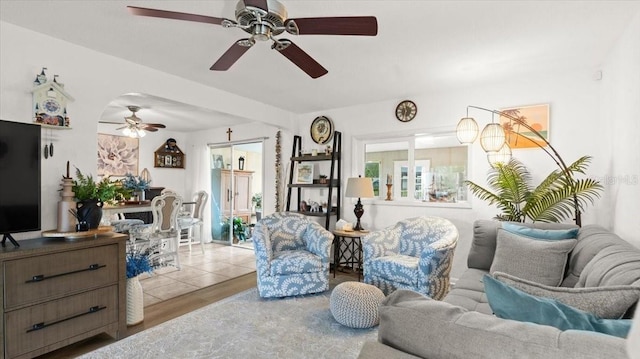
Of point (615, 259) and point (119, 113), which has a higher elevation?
point (119, 113)

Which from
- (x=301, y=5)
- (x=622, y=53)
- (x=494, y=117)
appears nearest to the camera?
(x=301, y=5)

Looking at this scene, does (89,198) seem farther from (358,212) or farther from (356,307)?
(358,212)

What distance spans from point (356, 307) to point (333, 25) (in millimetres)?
2080

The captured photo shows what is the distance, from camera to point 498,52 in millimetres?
2795

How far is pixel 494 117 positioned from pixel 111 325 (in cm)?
424

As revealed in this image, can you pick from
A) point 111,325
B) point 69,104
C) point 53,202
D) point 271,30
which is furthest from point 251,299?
point 271,30

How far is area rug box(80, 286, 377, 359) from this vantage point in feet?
7.55

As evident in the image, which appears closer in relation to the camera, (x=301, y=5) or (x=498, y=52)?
(x=301, y=5)

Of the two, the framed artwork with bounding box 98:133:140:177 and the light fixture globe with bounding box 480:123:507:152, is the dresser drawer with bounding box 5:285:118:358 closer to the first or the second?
the light fixture globe with bounding box 480:123:507:152

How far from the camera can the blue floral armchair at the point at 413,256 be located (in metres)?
2.94

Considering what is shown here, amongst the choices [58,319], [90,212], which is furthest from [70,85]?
[58,319]

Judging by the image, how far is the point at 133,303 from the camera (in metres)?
2.79

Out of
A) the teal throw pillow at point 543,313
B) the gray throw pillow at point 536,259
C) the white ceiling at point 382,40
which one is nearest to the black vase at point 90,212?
the white ceiling at point 382,40

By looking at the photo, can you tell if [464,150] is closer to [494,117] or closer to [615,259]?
[494,117]
